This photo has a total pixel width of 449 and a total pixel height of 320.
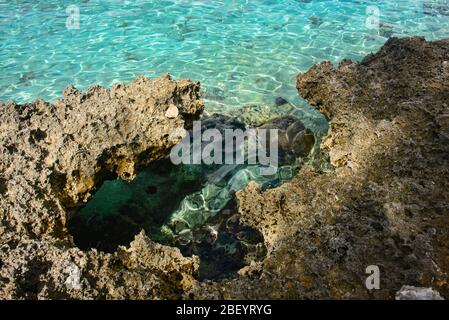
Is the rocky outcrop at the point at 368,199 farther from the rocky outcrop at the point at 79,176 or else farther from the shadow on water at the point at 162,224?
the shadow on water at the point at 162,224

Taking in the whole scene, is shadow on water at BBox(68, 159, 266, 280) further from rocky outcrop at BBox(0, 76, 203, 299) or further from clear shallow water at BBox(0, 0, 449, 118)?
clear shallow water at BBox(0, 0, 449, 118)

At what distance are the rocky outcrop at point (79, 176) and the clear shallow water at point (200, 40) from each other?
355 centimetres

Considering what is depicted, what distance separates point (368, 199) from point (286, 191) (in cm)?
81

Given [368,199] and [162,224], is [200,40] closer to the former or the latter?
[162,224]

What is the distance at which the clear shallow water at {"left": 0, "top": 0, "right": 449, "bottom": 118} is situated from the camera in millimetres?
9062

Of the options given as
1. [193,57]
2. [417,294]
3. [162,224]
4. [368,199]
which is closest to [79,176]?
[162,224]

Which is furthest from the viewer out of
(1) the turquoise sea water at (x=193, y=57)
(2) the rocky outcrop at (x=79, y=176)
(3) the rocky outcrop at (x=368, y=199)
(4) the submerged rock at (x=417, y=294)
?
(1) the turquoise sea water at (x=193, y=57)

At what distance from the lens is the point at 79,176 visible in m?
4.12

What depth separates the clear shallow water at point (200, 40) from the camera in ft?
Answer: 29.7

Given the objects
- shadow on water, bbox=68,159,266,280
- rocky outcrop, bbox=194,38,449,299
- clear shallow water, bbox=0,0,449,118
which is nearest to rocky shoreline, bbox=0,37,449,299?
rocky outcrop, bbox=194,38,449,299

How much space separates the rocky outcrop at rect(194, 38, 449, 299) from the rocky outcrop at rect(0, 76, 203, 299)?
64 centimetres

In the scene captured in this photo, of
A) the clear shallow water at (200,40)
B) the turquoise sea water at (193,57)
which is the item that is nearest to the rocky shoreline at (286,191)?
the turquoise sea water at (193,57)

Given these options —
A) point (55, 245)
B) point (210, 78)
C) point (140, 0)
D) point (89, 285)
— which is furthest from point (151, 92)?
point (140, 0)

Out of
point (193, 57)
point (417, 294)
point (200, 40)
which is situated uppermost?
point (417, 294)
